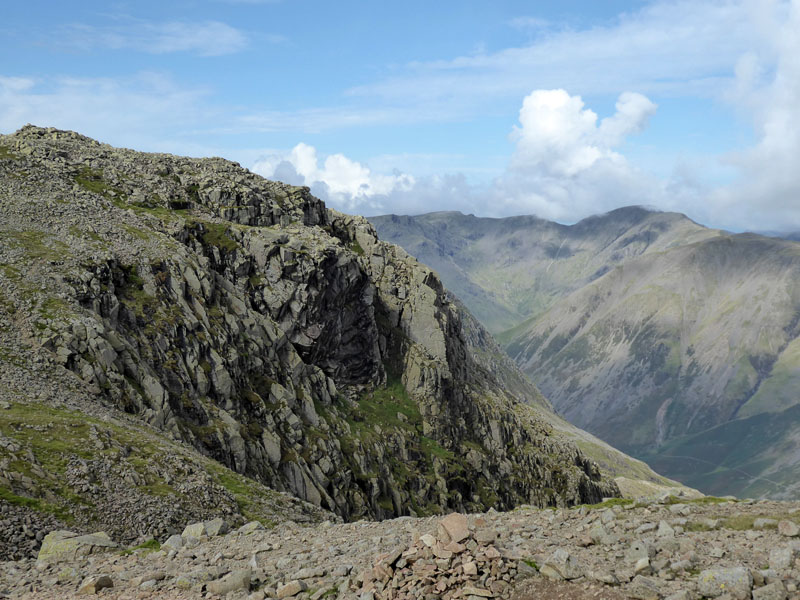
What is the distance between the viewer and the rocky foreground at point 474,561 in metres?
22.1

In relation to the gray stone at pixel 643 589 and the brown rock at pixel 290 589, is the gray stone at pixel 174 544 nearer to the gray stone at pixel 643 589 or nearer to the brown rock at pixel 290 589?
the brown rock at pixel 290 589

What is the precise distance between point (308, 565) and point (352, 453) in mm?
73340

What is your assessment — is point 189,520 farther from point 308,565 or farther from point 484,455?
point 484,455

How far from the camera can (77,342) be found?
62188 millimetres

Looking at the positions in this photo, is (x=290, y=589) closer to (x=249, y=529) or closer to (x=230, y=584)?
(x=230, y=584)

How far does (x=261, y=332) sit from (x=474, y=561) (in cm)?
7880

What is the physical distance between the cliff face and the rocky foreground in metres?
32.9

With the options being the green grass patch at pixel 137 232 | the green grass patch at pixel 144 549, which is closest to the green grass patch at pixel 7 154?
the green grass patch at pixel 137 232

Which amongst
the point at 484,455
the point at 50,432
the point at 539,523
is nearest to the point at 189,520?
the point at 50,432

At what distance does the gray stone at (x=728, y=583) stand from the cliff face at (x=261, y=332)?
53547 millimetres

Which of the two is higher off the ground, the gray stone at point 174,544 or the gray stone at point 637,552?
the gray stone at point 637,552

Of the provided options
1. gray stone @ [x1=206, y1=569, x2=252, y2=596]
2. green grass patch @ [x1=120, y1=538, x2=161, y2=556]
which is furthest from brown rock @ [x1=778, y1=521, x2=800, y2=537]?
green grass patch @ [x1=120, y1=538, x2=161, y2=556]

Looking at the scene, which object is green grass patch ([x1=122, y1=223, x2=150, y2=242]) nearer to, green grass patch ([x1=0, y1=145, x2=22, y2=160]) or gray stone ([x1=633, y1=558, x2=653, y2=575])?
green grass patch ([x1=0, y1=145, x2=22, y2=160])

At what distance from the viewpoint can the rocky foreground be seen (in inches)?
→ 871
